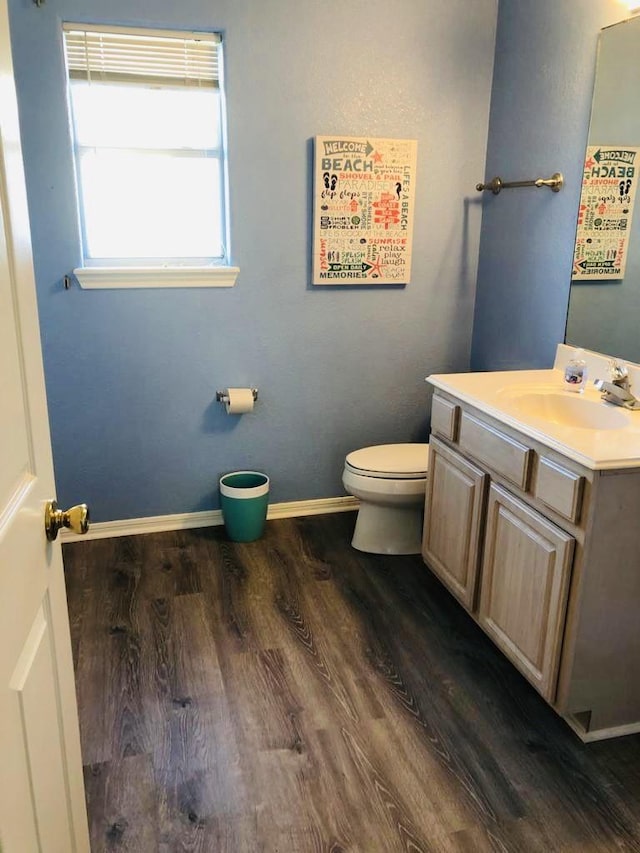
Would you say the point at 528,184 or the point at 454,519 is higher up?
the point at 528,184

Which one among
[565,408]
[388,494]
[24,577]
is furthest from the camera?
[388,494]

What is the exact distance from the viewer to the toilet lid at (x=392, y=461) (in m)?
2.83

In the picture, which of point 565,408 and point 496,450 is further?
point 565,408

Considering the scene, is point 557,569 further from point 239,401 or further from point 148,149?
point 148,149

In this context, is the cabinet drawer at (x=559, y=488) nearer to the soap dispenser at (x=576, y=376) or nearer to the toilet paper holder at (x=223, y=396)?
the soap dispenser at (x=576, y=376)

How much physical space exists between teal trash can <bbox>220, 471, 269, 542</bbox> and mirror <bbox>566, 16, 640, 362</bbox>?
1514mm

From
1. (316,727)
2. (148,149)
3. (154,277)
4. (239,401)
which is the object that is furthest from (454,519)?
(148,149)

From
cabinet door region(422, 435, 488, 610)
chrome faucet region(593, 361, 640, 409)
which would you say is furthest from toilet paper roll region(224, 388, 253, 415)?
chrome faucet region(593, 361, 640, 409)

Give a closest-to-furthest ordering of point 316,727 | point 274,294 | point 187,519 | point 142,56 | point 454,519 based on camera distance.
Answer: point 316,727
point 454,519
point 142,56
point 274,294
point 187,519

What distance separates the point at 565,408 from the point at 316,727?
1311mm

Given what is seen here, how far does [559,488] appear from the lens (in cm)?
181

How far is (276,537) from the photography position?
3.15 meters

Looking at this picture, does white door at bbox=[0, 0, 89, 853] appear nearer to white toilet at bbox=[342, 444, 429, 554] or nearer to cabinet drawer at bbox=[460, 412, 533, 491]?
cabinet drawer at bbox=[460, 412, 533, 491]

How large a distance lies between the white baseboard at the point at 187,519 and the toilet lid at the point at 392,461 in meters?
0.42
